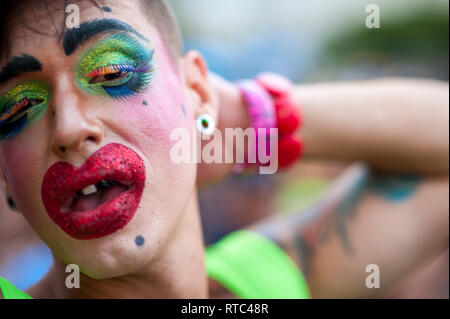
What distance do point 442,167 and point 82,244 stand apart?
4.14ft

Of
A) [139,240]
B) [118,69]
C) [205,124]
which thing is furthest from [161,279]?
[118,69]

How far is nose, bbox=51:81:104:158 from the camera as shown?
3.22ft

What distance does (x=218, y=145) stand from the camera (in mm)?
1523

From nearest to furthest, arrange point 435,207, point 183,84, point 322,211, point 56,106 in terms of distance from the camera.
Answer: point 56,106 → point 183,84 → point 435,207 → point 322,211

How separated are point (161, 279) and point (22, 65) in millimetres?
616

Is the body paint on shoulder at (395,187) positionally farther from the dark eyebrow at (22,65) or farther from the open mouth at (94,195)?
the dark eyebrow at (22,65)

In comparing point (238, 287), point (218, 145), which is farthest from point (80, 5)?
Result: point (238, 287)

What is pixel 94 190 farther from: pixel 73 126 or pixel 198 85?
pixel 198 85

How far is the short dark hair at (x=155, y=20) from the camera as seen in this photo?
1061mm

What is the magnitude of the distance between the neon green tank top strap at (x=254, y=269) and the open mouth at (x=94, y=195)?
0.69 meters

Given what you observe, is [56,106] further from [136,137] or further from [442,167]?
[442,167]

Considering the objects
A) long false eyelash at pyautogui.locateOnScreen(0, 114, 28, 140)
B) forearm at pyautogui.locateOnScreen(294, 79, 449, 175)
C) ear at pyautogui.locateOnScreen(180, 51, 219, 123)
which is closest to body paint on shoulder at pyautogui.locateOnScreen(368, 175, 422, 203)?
forearm at pyautogui.locateOnScreen(294, 79, 449, 175)

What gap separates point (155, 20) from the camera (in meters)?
1.18

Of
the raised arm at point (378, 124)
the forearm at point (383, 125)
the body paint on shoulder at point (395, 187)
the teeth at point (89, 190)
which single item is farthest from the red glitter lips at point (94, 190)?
the body paint on shoulder at point (395, 187)
